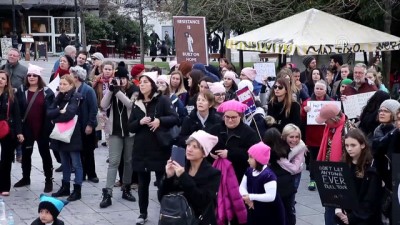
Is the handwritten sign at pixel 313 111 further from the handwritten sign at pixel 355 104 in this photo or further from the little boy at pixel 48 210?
the little boy at pixel 48 210

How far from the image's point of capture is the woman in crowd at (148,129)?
802 centimetres

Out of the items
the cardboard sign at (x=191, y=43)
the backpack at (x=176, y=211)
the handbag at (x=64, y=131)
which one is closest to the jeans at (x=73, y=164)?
the handbag at (x=64, y=131)

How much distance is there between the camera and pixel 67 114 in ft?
29.8

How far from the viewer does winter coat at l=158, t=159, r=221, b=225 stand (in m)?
5.75

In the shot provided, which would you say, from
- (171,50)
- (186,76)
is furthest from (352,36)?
(171,50)

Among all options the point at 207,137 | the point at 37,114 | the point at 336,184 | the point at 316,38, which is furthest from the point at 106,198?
the point at 316,38

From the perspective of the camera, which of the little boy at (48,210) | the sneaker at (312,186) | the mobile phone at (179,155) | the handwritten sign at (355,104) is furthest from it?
the sneaker at (312,186)

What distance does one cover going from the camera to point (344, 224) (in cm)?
617

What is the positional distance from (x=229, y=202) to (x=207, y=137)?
39.9 inches

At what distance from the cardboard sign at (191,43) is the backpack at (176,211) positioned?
269 inches

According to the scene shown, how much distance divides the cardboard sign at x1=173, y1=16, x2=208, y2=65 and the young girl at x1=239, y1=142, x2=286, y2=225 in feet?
19.2

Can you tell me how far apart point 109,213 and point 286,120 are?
2.67m

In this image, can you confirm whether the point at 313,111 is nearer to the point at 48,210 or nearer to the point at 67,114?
the point at 67,114

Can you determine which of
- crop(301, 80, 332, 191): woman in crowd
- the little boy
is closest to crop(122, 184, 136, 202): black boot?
crop(301, 80, 332, 191): woman in crowd
